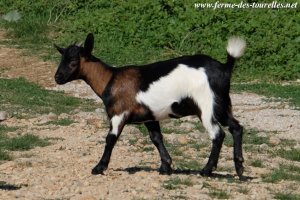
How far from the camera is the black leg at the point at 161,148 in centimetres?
924

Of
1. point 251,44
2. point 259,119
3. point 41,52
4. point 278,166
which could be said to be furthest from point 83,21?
point 278,166

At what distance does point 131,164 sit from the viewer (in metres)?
9.81

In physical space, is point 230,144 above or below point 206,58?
below

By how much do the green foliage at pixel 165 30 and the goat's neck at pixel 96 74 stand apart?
8147mm

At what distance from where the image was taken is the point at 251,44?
18.3m

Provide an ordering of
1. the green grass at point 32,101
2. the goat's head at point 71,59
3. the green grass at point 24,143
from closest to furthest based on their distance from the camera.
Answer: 1. the goat's head at point 71,59
2. the green grass at point 24,143
3. the green grass at point 32,101

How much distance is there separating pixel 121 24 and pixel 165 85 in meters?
11.0

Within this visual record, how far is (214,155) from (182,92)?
760 millimetres

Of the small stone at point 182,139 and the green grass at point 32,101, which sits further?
the green grass at point 32,101

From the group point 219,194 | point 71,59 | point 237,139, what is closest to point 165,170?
point 237,139

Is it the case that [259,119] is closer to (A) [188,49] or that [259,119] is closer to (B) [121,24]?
(A) [188,49]

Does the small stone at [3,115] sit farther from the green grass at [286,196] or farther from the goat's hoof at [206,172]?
the green grass at [286,196]

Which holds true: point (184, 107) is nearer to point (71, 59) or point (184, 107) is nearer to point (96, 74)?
point (96, 74)

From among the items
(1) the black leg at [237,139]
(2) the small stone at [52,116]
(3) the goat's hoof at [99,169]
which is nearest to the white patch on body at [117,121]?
(3) the goat's hoof at [99,169]
